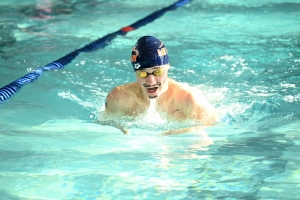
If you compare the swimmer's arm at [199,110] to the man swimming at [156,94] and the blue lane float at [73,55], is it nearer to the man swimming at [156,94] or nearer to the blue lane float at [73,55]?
→ the man swimming at [156,94]

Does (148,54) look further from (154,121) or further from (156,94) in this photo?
(154,121)

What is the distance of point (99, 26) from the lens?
8.24 m

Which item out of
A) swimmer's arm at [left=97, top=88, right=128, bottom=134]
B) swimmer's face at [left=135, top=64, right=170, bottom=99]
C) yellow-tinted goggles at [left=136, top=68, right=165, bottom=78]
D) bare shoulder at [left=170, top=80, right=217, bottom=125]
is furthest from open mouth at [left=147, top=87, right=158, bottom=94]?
swimmer's arm at [left=97, top=88, right=128, bottom=134]

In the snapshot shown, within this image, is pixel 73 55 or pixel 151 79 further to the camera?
pixel 73 55

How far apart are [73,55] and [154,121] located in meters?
2.34

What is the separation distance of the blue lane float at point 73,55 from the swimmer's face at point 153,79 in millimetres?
1363

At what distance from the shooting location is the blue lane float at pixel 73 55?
4909mm

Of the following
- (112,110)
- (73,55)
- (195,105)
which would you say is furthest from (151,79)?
(73,55)

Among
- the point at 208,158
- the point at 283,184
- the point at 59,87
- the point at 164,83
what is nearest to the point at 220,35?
the point at 59,87

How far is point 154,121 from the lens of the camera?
14.4 feet

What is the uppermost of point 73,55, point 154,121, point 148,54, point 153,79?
point 148,54

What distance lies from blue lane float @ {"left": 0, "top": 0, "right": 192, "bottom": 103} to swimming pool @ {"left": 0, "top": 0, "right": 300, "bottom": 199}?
0.09 metres

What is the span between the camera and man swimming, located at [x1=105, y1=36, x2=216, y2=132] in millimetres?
4047

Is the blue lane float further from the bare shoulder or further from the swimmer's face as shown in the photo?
the bare shoulder
